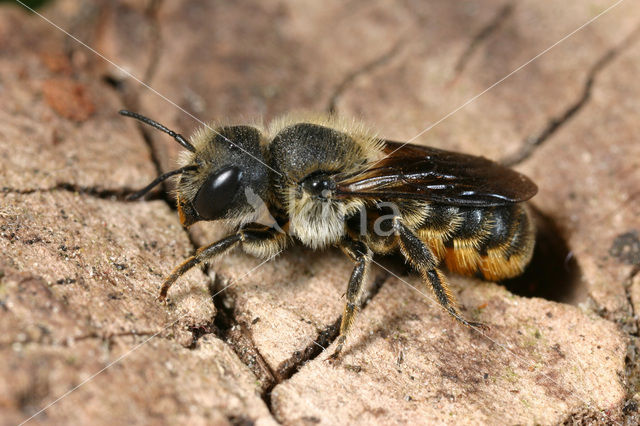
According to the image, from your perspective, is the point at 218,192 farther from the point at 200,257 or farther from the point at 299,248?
the point at 299,248

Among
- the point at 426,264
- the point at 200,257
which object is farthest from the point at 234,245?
the point at 426,264

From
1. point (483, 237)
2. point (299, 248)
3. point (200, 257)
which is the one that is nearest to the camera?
point (200, 257)

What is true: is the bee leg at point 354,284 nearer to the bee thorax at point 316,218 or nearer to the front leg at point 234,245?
the bee thorax at point 316,218

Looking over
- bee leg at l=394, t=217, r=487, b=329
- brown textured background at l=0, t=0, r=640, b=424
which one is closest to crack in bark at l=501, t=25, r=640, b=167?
brown textured background at l=0, t=0, r=640, b=424

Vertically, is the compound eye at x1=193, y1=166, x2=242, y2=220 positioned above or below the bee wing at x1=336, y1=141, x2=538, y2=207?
above

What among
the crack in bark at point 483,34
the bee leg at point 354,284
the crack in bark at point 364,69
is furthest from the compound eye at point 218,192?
the crack in bark at point 483,34

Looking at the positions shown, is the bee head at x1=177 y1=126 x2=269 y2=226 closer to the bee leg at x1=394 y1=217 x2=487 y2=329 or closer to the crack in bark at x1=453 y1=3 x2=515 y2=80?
the bee leg at x1=394 y1=217 x2=487 y2=329

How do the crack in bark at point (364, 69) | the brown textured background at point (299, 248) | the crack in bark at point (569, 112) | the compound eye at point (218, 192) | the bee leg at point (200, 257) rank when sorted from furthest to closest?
Result: the crack in bark at point (364, 69), the crack in bark at point (569, 112), the compound eye at point (218, 192), the bee leg at point (200, 257), the brown textured background at point (299, 248)
